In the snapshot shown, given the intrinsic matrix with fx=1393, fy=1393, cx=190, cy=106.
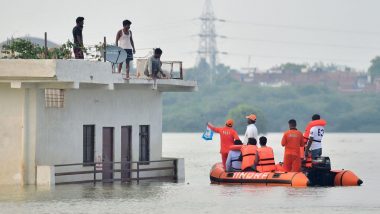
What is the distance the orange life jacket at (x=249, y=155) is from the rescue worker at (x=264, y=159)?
17 cm

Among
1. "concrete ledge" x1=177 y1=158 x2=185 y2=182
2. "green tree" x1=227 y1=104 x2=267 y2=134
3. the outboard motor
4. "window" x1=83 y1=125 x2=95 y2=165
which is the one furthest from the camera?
"green tree" x1=227 y1=104 x2=267 y2=134

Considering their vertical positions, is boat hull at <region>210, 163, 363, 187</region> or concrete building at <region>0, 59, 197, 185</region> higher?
concrete building at <region>0, 59, 197, 185</region>

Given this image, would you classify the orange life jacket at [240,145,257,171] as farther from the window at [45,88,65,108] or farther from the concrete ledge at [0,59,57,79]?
the concrete ledge at [0,59,57,79]

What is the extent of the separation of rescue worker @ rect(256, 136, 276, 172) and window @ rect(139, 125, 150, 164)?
16.4 ft

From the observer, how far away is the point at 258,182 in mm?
41188

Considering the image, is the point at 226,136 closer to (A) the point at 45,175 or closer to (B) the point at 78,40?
(B) the point at 78,40

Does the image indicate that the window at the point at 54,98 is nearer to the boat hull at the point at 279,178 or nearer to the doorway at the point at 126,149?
the doorway at the point at 126,149

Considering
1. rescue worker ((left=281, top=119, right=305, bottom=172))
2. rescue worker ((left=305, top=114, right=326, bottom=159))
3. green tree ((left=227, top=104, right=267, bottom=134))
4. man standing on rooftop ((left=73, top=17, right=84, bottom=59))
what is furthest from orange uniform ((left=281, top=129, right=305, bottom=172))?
green tree ((left=227, top=104, right=267, bottom=134))

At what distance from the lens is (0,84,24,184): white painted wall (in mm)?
40094

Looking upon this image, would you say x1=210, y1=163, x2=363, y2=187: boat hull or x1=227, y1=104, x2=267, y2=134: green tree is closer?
x1=210, y1=163, x2=363, y2=187: boat hull

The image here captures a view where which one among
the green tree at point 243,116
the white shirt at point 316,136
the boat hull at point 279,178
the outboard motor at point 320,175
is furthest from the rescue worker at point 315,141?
the green tree at point 243,116

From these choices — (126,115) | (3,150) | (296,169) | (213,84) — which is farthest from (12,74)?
(213,84)

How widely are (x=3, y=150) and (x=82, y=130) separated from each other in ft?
9.66

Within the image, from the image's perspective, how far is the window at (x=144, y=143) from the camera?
44.9 meters
